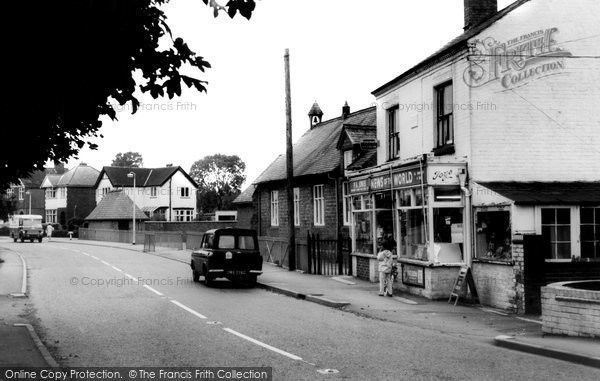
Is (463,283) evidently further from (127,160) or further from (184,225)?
(127,160)

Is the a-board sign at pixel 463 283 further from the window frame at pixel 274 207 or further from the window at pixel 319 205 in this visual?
the window frame at pixel 274 207

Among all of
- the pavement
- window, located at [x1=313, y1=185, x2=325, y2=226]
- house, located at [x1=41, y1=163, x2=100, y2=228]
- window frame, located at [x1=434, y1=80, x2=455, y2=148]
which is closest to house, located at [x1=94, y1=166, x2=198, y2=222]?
house, located at [x1=41, y1=163, x2=100, y2=228]

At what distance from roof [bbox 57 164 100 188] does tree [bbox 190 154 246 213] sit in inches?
783

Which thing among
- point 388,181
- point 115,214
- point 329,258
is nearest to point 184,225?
point 115,214

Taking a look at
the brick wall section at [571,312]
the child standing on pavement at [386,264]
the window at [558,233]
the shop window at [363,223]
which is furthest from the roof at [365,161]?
the brick wall section at [571,312]

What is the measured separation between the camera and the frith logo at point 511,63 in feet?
52.4

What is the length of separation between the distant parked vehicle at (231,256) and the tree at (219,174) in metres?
87.8

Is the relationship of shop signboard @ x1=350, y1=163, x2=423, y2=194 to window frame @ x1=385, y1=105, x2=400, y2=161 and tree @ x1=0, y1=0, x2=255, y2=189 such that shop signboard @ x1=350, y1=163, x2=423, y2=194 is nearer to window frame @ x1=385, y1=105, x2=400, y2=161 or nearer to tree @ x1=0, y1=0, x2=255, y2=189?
window frame @ x1=385, y1=105, x2=400, y2=161

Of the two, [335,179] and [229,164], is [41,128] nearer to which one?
[335,179]

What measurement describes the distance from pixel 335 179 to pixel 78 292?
14046 mm

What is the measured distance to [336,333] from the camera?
11.4 metres

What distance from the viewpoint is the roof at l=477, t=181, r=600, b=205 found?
46.5 ft

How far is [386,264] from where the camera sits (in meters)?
17.0

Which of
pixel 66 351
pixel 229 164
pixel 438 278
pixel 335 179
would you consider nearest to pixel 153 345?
pixel 66 351
